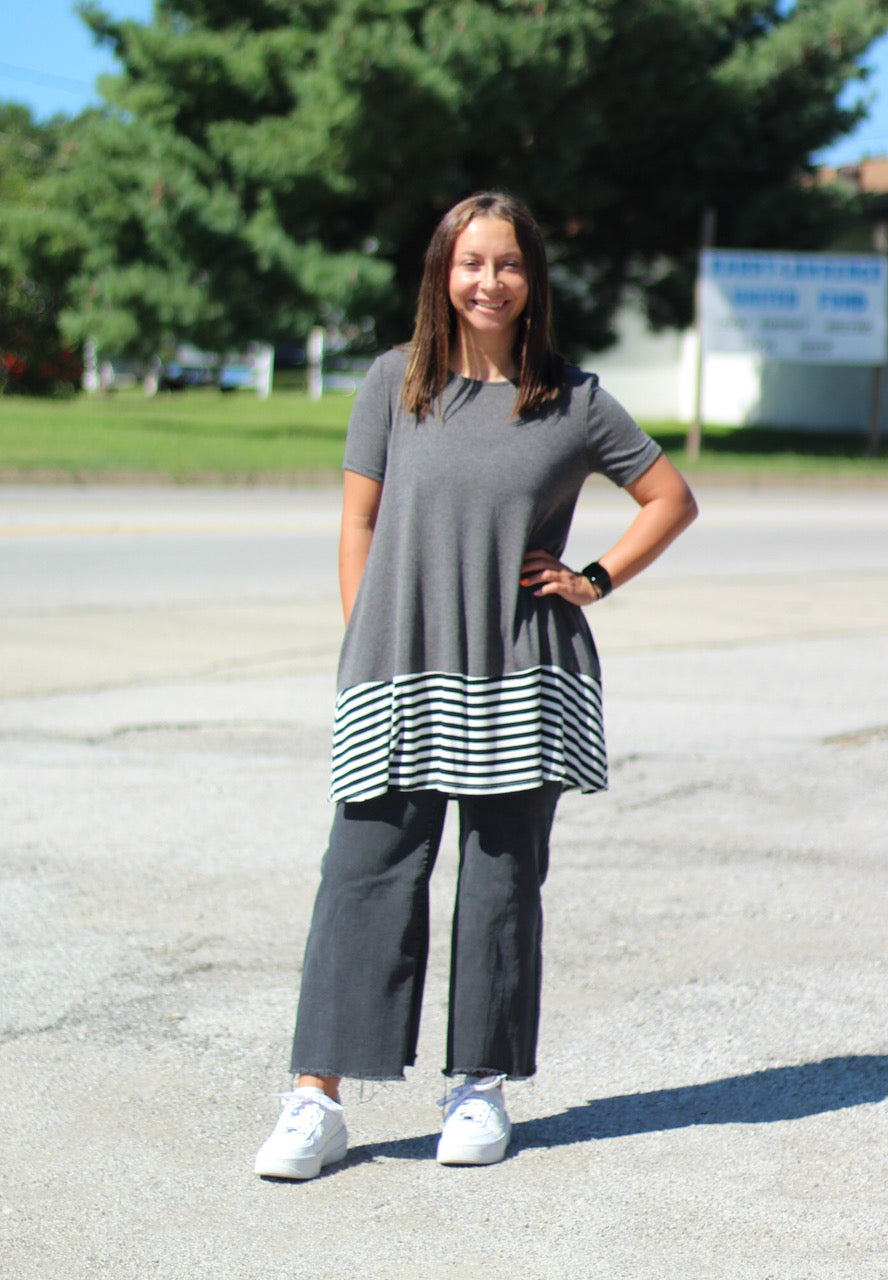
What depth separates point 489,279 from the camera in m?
3.13

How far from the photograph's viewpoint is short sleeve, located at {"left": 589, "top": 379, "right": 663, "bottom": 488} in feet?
10.4

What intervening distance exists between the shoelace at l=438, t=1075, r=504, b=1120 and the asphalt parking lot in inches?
4.0

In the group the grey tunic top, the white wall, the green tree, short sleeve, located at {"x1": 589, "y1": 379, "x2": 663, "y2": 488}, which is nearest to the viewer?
the grey tunic top

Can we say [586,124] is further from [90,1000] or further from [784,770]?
[90,1000]

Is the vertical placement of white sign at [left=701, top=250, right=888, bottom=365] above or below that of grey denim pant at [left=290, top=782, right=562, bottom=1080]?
above

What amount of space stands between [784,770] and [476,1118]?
3.71 m

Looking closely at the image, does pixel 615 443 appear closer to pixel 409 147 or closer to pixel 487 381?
pixel 487 381

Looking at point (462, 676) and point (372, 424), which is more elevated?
point (372, 424)

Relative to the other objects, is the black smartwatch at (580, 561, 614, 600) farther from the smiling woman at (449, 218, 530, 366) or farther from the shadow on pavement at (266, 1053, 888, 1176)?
the shadow on pavement at (266, 1053, 888, 1176)

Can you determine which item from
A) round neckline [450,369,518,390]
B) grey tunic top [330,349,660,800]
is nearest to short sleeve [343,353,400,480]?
grey tunic top [330,349,660,800]

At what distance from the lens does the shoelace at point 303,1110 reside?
10.2 ft

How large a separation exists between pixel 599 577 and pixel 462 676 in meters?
0.37

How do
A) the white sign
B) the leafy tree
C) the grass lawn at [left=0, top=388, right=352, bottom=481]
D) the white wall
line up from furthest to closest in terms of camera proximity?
the white wall < the leafy tree < the white sign < the grass lawn at [left=0, top=388, right=352, bottom=481]

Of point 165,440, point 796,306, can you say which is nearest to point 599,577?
point 165,440
